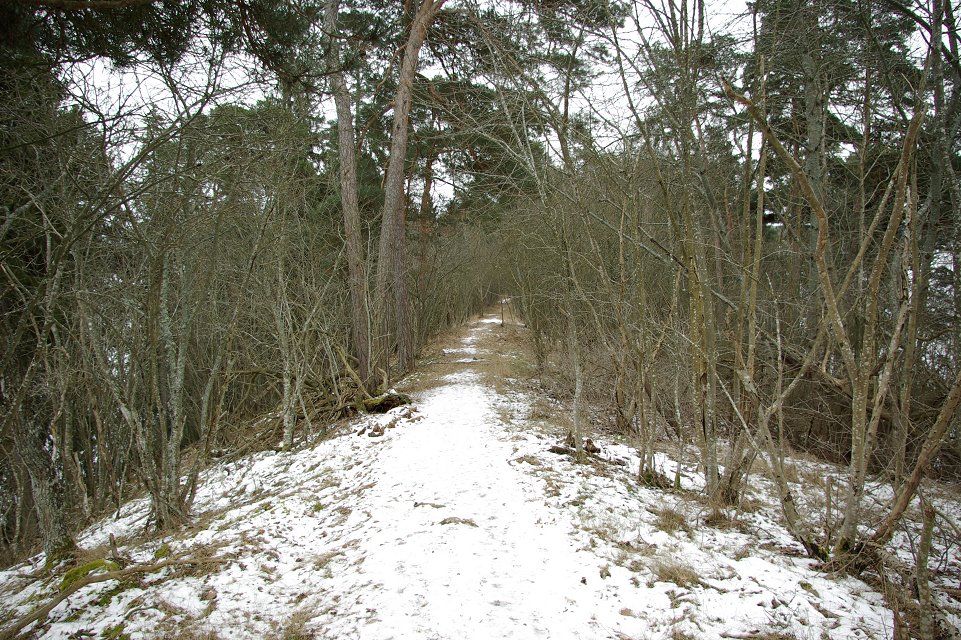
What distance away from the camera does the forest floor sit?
2617 millimetres

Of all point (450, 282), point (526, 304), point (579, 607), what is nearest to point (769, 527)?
point (579, 607)

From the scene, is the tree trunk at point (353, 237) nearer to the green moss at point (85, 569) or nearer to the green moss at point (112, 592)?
the green moss at point (85, 569)

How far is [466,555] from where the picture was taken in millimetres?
3266

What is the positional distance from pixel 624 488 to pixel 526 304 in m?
7.38

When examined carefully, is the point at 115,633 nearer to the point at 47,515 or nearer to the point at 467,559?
the point at 467,559

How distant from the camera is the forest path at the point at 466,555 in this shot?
2584mm

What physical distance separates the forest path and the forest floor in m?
0.01

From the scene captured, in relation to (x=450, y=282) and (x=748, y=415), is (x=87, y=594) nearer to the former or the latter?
(x=748, y=415)

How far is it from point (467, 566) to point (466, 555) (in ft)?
0.48

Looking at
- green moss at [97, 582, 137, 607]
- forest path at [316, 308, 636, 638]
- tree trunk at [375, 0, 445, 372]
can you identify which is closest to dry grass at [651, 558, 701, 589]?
forest path at [316, 308, 636, 638]

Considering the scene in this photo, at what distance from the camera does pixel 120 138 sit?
3.57m

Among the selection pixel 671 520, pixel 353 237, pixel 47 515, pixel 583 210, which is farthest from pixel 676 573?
pixel 353 237

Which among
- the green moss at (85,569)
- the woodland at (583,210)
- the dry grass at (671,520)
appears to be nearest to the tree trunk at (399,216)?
the woodland at (583,210)

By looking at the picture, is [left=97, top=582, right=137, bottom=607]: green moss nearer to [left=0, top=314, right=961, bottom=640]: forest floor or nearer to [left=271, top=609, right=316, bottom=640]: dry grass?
[left=0, top=314, right=961, bottom=640]: forest floor
